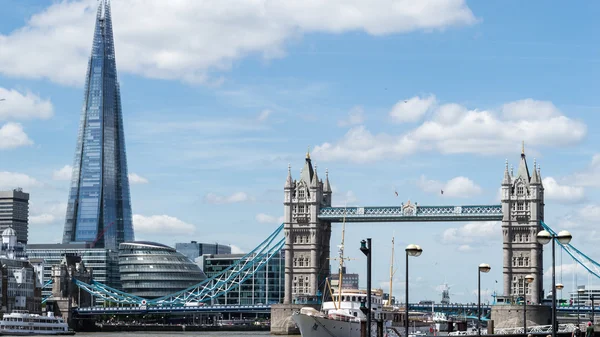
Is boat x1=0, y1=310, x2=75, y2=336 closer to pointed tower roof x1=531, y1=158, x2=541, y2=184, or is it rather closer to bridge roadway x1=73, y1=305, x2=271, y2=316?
bridge roadway x1=73, y1=305, x2=271, y2=316

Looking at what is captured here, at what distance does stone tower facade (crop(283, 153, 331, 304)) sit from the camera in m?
159

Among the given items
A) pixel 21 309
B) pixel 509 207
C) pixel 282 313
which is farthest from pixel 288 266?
pixel 21 309

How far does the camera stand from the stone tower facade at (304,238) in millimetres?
158750

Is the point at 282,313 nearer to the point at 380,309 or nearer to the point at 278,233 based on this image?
the point at 278,233

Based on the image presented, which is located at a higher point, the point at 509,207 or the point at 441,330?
the point at 509,207

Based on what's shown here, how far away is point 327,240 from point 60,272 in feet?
185

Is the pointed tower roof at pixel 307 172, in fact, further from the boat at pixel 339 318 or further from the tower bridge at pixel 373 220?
the boat at pixel 339 318

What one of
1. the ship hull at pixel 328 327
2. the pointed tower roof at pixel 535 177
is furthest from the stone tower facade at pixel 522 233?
the ship hull at pixel 328 327

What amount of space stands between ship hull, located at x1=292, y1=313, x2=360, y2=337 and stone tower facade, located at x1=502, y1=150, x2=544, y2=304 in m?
60.9

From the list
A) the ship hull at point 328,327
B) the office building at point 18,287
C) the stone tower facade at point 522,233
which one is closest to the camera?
the ship hull at point 328,327

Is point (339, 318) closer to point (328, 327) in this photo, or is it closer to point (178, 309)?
point (328, 327)

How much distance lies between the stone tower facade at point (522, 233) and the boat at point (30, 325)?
62.5 metres

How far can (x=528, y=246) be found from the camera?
148250 mm

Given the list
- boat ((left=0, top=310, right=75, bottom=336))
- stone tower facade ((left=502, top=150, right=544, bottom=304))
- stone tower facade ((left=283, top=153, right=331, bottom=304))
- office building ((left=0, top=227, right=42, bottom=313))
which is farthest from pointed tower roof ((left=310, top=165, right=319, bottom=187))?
office building ((left=0, top=227, right=42, bottom=313))
